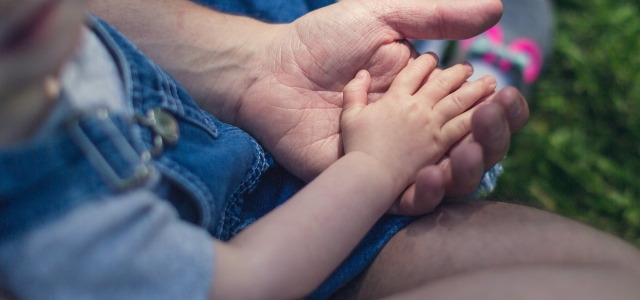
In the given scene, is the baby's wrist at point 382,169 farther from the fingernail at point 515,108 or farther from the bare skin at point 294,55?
the fingernail at point 515,108

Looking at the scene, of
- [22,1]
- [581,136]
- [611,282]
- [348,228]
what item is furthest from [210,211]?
[581,136]

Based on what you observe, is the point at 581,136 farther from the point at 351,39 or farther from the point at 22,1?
the point at 22,1

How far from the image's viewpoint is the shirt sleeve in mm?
524

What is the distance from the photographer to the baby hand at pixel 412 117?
2.50 feet

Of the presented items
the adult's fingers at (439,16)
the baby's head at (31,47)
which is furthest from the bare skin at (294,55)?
the baby's head at (31,47)

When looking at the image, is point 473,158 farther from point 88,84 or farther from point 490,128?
point 88,84

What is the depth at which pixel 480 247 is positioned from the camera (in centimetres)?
74

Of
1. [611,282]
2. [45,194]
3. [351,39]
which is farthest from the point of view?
[351,39]

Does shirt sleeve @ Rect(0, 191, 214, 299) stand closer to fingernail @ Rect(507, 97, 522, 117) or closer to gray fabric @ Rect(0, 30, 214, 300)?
gray fabric @ Rect(0, 30, 214, 300)

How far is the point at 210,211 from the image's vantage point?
683 mm

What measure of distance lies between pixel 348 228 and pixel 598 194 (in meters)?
0.86

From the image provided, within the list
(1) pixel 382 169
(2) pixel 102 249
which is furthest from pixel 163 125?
(1) pixel 382 169

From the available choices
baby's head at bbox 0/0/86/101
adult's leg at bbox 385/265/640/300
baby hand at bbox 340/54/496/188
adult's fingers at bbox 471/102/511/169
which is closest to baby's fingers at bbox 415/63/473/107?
baby hand at bbox 340/54/496/188

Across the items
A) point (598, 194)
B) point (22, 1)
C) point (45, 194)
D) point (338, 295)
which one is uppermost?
point (22, 1)
